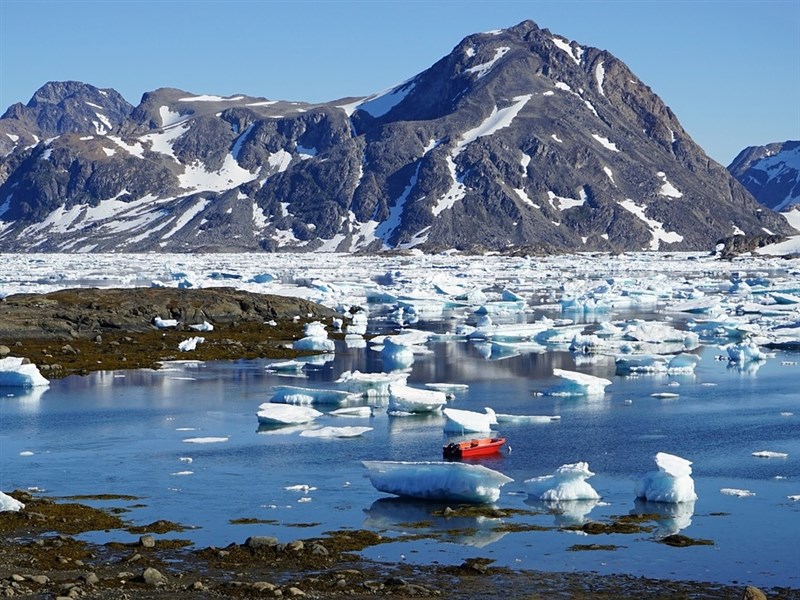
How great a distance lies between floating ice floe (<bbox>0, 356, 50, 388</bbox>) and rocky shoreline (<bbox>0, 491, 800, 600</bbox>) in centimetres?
1607

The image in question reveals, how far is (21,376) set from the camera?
32188 millimetres

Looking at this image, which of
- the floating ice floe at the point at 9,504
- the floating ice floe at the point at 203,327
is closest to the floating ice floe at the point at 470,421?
the floating ice floe at the point at 9,504

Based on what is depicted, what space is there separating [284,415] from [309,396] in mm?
2263

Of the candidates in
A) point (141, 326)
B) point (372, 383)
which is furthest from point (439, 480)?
point (141, 326)

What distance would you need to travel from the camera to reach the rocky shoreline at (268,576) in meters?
13.7

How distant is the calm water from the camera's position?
52.8 feet

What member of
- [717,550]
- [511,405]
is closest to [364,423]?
[511,405]

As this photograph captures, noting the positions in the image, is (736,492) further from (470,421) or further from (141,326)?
(141,326)

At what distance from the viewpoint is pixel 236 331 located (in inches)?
1838

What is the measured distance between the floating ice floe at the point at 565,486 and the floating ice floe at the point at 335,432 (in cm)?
632

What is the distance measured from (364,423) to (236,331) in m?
21.3

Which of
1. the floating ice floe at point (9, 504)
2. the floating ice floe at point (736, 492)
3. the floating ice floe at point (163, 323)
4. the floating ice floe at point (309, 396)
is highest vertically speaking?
the floating ice floe at point (163, 323)

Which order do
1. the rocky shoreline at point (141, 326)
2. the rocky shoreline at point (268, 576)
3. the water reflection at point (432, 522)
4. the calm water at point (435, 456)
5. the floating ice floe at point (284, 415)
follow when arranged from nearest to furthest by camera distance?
the rocky shoreline at point (268, 576)
the calm water at point (435, 456)
the water reflection at point (432, 522)
the floating ice floe at point (284, 415)
the rocky shoreline at point (141, 326)

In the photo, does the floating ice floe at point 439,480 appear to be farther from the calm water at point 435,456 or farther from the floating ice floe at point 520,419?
the floating ice floe at point 520,419
